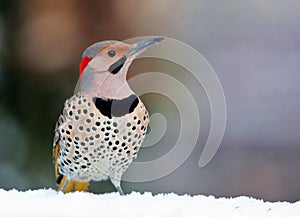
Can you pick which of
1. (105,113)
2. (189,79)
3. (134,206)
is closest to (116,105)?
(105,113)

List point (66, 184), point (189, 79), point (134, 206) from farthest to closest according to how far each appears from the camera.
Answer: point (189, 79) < point (66, 184) < point (134, 206)

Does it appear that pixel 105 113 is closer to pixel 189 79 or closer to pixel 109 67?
pixel 109 67

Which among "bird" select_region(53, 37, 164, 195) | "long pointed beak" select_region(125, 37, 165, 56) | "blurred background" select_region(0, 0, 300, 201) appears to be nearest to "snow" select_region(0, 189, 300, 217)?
"bird" select_region(53, 37, 164, 195)

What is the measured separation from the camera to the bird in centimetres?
75

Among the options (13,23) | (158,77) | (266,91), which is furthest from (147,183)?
(13,23)

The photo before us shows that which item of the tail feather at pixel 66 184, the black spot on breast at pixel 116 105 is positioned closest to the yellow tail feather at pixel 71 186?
the tail feather at pixel 66 184

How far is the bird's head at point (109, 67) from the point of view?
2.45 ft

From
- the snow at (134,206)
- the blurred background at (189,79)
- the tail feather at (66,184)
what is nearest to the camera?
the snow at (134,206)

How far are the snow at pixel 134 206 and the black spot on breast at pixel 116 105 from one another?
3.8 inches

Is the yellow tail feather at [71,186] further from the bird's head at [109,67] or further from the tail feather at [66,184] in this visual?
the bird's head at [109,67]

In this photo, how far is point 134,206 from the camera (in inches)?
27.9

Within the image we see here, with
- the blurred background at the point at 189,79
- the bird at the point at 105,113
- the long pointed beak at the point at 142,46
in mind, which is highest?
the long pointed beak at the point at 142,46

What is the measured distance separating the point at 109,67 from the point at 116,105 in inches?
1.7

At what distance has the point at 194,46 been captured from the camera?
2010 millimetres
